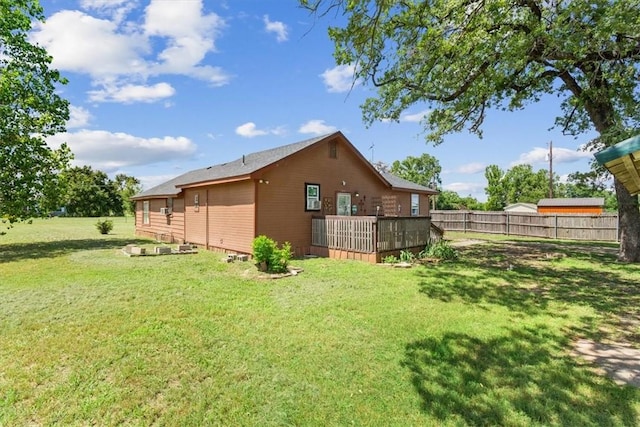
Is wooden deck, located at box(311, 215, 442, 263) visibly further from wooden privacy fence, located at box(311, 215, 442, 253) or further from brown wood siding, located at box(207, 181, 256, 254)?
brown wood siding, located at box(207, 181, 256, 254)

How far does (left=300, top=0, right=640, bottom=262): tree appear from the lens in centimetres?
761

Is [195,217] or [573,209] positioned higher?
[573,209]

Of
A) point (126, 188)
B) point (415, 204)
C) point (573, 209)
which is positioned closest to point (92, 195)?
point (126, 188)

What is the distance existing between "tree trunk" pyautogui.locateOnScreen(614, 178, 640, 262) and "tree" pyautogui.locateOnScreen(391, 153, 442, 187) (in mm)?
40303

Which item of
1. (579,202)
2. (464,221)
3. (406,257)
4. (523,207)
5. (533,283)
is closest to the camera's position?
(533,283)

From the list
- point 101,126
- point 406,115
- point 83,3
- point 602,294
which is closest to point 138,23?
point 83,3

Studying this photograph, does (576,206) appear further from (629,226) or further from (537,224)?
(629,226)

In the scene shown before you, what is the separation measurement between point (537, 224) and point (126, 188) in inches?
2144

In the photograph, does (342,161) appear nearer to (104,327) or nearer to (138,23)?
(138,23)

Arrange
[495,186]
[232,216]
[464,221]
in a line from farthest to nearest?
[495,186] → [464,221] → [232,216]

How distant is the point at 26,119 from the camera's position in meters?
13.8

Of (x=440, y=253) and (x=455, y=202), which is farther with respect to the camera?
(x=455, y=202)

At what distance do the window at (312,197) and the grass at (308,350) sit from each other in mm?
4833

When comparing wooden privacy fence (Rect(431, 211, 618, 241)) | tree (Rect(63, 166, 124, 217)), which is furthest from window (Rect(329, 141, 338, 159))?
tree (Rect(63, 166, 124, 217))
